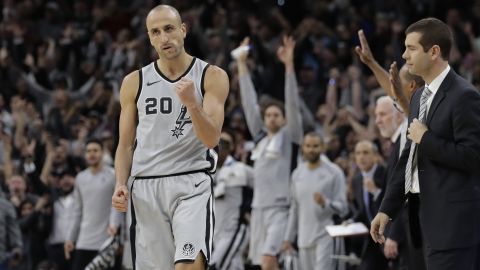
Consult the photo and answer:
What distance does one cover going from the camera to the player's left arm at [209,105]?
7.21m

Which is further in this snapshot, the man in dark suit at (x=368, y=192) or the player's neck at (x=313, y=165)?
the player's neck at (x=313, y=165)

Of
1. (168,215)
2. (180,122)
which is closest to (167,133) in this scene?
(180,122)

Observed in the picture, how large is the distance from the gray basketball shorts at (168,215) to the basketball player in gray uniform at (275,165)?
4.99m

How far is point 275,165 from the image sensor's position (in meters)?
13.0

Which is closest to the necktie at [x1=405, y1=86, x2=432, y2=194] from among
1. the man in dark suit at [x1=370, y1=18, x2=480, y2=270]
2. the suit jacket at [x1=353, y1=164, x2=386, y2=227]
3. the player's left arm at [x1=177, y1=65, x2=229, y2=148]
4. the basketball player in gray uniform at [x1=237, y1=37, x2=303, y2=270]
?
the man in dark suit at [x1=370, y1=18, x2=480, y2=270]

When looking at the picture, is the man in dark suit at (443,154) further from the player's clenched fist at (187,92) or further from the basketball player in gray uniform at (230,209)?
the basketball player in gray uniform at (230,209)

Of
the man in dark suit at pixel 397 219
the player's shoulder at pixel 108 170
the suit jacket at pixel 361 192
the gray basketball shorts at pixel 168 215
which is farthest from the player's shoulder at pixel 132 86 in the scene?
the player's shoulder at pixel 108 170

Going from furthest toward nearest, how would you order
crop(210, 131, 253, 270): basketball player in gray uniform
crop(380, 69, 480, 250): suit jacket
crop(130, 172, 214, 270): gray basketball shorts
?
crop(210, 131, 253, 270): basketball player in gray uniform
crop(130, 172, 214, 270): gray basketball shorts
crop(380, 69, 480, 250): suit jacket

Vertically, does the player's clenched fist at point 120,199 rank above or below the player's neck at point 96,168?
below

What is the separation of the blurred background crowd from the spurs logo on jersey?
19.6ft

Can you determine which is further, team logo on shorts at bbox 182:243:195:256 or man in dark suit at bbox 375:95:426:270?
man in dark suit at bbox 375:95:426:270

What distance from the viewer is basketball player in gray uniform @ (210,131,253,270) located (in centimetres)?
1295

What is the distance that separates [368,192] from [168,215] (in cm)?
398

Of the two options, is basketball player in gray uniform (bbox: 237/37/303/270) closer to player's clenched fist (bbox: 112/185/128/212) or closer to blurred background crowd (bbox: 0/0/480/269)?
blurred background crowd (bbox: 0/0/480/269)
